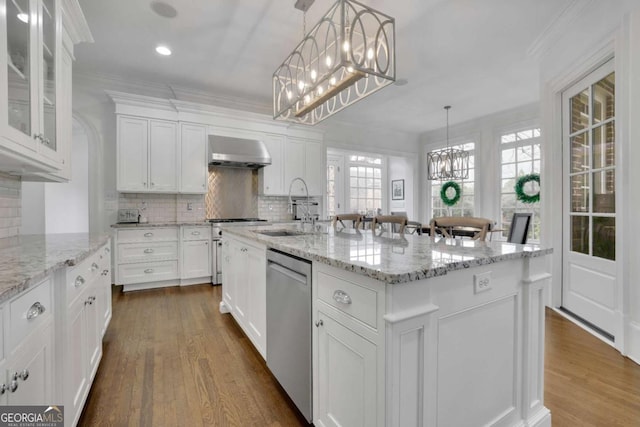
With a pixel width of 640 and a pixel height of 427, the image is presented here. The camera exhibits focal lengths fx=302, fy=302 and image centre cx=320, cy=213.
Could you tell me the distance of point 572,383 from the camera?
1.84 metres

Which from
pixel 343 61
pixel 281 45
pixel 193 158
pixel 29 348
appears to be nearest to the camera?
pixel 29 348

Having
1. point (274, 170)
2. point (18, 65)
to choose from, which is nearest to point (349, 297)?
point (18, 65)

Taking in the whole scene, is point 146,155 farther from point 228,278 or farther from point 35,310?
point 35,310

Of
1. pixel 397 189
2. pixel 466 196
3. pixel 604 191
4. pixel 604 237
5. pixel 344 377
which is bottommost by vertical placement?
pixel 344 377

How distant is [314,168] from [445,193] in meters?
3.00

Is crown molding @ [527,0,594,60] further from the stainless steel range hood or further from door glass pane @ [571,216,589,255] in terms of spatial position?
the stainless steel range hood

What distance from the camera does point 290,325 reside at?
1609mm

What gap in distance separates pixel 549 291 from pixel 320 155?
3782 millimetres

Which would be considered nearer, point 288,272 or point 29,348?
point 29,348

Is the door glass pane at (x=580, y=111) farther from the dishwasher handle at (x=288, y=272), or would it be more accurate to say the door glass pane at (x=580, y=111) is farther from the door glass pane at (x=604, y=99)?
the dishwasher handle at (x=288, y=272)

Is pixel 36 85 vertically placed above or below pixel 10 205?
above

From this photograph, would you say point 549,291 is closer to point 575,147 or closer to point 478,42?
point 575,147

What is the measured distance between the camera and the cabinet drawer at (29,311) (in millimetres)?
874

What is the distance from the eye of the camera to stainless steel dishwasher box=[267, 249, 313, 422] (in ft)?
4.76
